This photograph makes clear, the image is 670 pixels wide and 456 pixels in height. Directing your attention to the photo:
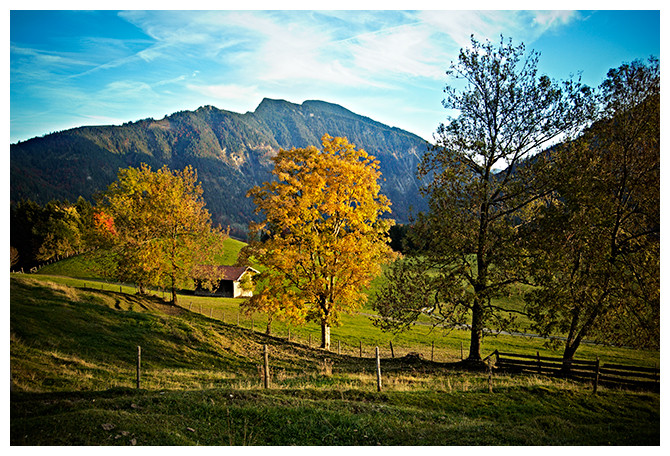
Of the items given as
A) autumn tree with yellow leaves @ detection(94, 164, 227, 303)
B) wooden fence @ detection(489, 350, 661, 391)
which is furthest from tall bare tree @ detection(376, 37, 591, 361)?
autumn tree with yellow leaves @ detection(94, 164, 227, 303)

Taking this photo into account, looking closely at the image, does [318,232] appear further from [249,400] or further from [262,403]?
[262,403]

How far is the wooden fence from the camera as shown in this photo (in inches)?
434

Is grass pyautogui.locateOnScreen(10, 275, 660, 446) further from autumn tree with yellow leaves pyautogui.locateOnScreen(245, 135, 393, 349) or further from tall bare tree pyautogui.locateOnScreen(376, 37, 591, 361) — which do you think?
autumn tree with yellow leaves pyautogui.locateOnScreen(245, 135, 393, 349)

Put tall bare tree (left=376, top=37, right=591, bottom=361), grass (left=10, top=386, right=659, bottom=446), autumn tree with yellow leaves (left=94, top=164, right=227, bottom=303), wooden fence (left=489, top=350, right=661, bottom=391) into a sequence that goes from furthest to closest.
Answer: autumn tree with yellow leaves (left=94, top=164, right=227, bottom=303), tall bare tree (left=376, top=37, right=591, bottom=361), wooden fence (left=489, top=350, right=661, bottom=391), grass (left=10, top=386, right=659, bottom=446)

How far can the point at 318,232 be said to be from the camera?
20.2 m

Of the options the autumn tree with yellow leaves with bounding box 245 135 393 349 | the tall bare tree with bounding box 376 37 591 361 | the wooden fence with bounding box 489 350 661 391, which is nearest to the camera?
the wooden fence with bounding box 489 350 661 391

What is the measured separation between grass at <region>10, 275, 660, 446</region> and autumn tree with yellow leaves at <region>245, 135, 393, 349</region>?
4.16 m

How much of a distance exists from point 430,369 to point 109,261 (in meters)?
25.6

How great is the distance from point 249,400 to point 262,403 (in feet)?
1.34

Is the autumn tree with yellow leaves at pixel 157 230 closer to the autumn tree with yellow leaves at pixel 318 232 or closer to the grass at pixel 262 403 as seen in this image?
the grass at pixel 262 403

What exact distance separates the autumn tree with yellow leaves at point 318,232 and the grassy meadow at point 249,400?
3469 millimetres

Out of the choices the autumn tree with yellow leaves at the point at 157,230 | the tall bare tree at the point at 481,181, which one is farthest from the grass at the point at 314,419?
the autumn tree with yellow leaves at the point at 157,230

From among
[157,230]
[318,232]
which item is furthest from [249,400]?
[157,230]
